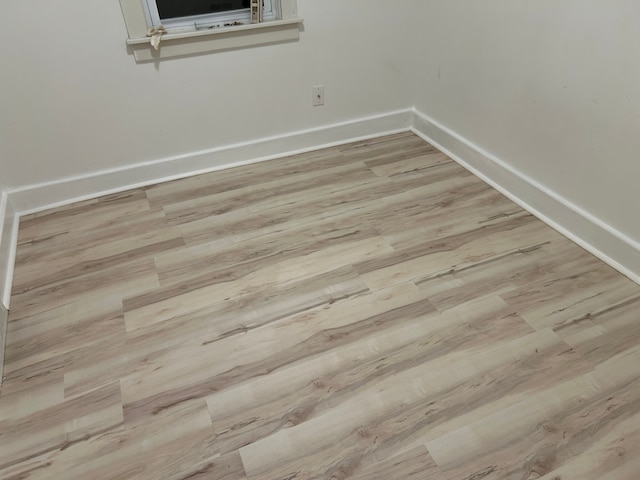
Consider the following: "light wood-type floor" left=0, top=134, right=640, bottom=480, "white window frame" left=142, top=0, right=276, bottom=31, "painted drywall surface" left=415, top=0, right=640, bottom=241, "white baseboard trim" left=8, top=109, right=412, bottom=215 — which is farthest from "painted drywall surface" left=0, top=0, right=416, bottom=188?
"painted drywall surface" left=415, top=0, right=640, bottom=241

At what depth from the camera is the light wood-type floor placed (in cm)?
130

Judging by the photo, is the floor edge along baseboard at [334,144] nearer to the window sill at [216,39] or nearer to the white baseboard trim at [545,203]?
the white baseboard trim at [545,203]

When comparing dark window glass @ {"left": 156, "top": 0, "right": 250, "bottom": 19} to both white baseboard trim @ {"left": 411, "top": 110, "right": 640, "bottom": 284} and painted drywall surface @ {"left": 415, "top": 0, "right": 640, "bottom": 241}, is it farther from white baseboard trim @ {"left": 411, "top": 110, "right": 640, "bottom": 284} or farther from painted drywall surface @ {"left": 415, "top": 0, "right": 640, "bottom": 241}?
white baseboard trim @ {"left": 411, "top": 110, "right": 640, "bottom": 284}

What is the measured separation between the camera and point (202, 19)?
91.7 inches

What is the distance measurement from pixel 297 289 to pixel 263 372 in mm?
404

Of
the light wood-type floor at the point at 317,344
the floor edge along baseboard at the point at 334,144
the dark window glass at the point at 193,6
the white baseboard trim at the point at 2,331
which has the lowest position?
the light wood-type floor at the point at 317,344

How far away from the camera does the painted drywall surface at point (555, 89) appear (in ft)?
5.44

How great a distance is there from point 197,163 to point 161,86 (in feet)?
1.47

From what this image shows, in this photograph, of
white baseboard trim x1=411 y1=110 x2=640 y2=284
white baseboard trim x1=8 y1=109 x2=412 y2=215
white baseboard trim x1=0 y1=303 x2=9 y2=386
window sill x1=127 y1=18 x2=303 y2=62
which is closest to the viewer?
white baseboard trim x1=0 y1=303 x2=9 y2=386

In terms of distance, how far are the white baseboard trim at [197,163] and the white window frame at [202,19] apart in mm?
626

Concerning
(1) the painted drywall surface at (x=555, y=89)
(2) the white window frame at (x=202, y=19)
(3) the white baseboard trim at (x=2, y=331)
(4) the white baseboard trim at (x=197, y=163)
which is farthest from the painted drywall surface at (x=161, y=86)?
(3) the white baseboard trim at (x=2, y=331)

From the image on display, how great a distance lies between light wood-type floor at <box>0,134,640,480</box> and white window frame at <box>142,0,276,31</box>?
862mm

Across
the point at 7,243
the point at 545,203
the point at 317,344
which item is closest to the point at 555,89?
the point at 545,203

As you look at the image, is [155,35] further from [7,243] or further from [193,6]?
[7,243]
